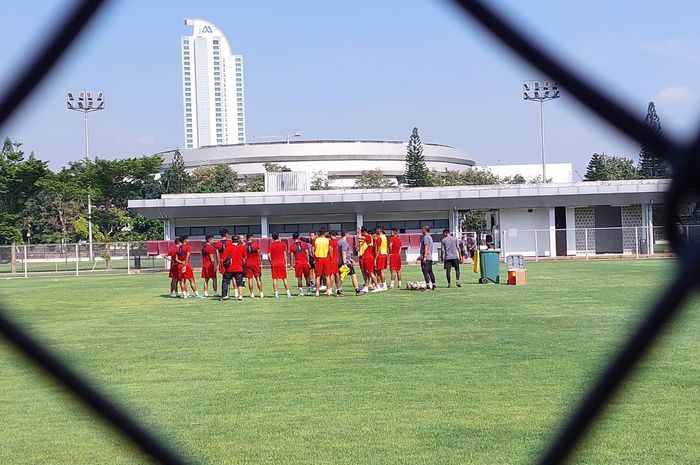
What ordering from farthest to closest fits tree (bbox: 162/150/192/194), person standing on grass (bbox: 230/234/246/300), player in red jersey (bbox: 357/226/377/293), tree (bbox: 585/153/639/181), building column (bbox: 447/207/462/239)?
tree (bbox: 162/150/192/194) < building column (bbox: 447/207/462/239) < player in red jersey (bbox: 357/226/377/293) < person standing on grass (bbox: 230/234/246/300) < tree (bbox: 585/153/639/181)

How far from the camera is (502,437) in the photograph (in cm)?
554

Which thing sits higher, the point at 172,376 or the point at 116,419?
the point at 116,419

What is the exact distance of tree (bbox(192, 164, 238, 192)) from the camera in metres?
74.9

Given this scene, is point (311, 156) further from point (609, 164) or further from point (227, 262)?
point (609, 164)

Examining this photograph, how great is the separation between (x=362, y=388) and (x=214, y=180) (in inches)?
2885

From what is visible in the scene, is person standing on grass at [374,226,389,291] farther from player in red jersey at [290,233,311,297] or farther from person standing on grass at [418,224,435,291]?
player in red jersey at [290,233,311,297]

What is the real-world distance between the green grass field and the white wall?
25.5 meters

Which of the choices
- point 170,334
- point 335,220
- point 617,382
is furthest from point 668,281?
point 335,220

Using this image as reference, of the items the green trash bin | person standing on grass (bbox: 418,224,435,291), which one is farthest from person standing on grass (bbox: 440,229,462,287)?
the green trash bin

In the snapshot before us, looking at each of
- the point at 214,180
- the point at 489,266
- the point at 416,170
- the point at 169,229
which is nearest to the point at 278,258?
the point at 489,266

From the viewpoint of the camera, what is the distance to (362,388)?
7281mm

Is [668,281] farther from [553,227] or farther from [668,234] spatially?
[553,227]

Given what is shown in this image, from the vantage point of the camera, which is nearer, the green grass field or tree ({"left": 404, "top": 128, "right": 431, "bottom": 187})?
the green grass field

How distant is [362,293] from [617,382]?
1851cm
